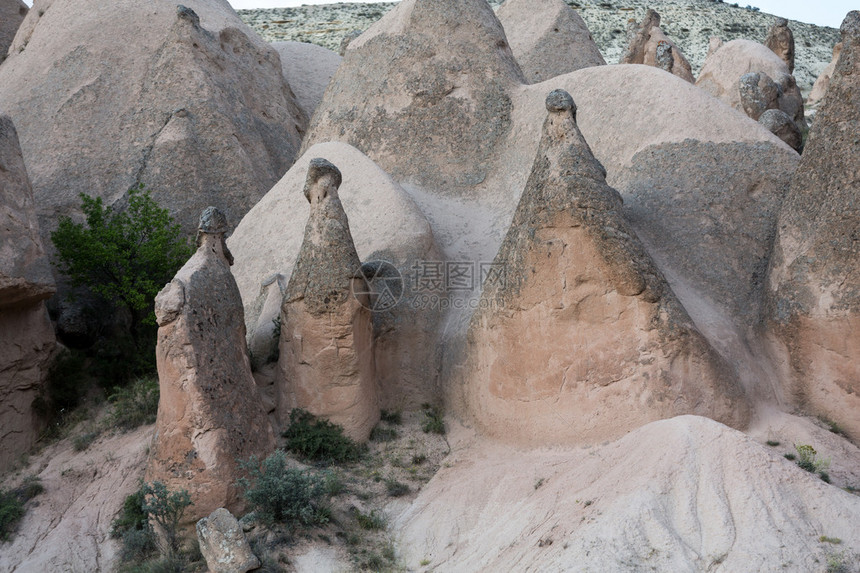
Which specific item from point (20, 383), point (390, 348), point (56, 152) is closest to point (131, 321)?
point (20, 383)

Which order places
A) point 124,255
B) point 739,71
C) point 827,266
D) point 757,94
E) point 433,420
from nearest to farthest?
point 827,266, point 433,420, point 124,255, point 757,94, point 739,71

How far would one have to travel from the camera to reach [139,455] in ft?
33.1

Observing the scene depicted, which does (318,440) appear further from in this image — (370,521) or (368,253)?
(368,253)

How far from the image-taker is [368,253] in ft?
36.3

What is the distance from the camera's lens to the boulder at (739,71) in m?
19.6

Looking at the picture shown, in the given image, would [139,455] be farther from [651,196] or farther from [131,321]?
[651,196]

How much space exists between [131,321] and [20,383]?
2165mm

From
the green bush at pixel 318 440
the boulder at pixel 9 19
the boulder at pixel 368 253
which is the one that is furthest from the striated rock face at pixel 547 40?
the green bush at pixel 318 440

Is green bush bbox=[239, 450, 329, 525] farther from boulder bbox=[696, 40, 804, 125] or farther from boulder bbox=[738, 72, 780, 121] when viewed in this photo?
boulder bbox=[696, 40, 804, 125]

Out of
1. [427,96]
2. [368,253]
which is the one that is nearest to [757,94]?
[427,96]

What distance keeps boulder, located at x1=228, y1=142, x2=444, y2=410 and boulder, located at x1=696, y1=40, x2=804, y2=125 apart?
34.1ft

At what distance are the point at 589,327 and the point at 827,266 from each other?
2.54 m

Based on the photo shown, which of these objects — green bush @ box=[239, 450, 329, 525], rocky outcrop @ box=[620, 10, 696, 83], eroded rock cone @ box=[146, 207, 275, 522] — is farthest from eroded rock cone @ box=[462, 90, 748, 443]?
rocky outcrop @ box=[620, 10, 696, 83]

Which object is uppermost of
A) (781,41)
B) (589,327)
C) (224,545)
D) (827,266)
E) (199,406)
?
Result: (781,41)
